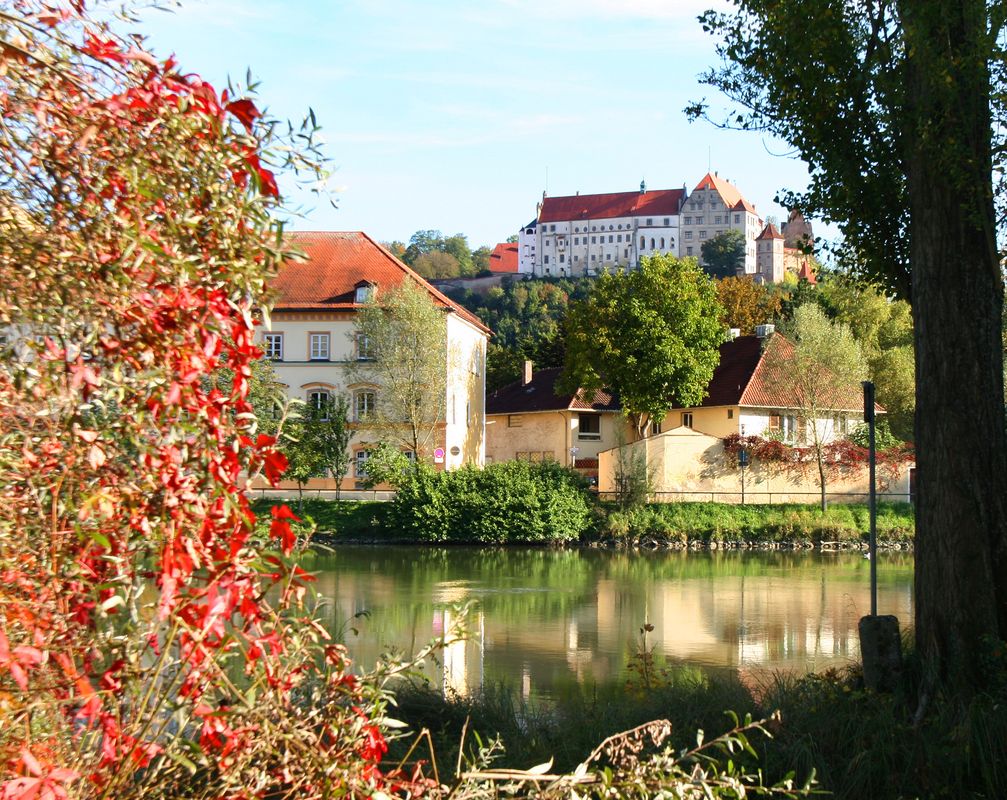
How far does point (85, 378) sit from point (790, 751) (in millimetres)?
5257

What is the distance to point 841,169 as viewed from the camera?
10.6 metres

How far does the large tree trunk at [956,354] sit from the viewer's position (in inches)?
344

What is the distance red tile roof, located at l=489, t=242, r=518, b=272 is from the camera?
177m

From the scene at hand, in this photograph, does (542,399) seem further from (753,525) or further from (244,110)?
(244,110)

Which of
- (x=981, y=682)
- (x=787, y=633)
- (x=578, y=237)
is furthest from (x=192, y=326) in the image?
(x=578, y=237)

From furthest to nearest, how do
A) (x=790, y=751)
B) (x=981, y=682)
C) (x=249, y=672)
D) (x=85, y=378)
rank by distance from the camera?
(x=981, y=682)
(x=790, y=751)
(x=249, y=672)
(x=85, y=378)

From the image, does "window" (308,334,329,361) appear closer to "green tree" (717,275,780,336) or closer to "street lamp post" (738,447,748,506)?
"street lamp post" (738,447,748,506)

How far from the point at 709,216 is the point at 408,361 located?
397 feet

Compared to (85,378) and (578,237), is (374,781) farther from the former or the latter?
(578,237)

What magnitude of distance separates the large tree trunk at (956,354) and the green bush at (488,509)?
1154 inches

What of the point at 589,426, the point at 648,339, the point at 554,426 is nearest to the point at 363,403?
the point at 554,426

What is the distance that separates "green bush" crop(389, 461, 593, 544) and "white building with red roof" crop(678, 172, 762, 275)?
124601 millimetres

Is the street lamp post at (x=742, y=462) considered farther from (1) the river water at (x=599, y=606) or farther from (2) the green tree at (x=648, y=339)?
(1) the river water at (x=599, y=606)

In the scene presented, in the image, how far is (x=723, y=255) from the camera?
15000 centimetres
